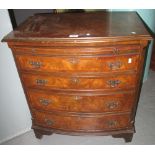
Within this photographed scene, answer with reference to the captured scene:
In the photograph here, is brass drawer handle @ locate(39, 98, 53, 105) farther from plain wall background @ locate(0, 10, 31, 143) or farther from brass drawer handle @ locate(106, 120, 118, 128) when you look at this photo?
brass drawer handle @ locate(106, 120, 118, 128)

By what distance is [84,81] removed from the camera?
1.63 meters

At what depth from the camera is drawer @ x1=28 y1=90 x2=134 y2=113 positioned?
5.66 ft

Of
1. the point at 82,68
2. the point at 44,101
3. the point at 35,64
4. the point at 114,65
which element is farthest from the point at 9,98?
the point at 114,65

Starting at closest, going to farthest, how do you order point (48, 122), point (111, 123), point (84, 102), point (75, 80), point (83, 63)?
point (83, 63), point (75, 80), point (84, 102), point (111, 123), point (48, 122)

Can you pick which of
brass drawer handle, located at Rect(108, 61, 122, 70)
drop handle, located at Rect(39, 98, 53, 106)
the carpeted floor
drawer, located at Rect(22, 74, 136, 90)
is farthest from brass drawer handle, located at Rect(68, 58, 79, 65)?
the carpeted floor

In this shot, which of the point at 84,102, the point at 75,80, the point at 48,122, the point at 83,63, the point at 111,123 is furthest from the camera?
the point at 48,122

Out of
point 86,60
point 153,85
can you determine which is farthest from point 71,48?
point 153,85

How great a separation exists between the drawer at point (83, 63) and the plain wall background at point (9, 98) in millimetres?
301

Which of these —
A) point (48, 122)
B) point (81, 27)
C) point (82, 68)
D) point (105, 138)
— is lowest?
point (105, 138)

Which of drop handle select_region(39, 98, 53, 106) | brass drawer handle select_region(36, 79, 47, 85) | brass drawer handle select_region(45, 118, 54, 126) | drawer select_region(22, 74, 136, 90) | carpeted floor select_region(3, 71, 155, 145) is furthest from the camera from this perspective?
carpeted floor select_region(3, 71, 155, 145)

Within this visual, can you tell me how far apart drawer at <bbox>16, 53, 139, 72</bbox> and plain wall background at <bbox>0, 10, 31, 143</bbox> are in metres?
0.30

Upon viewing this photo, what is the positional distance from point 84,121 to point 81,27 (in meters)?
0.88

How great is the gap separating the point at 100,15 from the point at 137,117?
1.33m

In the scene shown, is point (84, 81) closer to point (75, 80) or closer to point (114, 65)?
point (75, 80)
